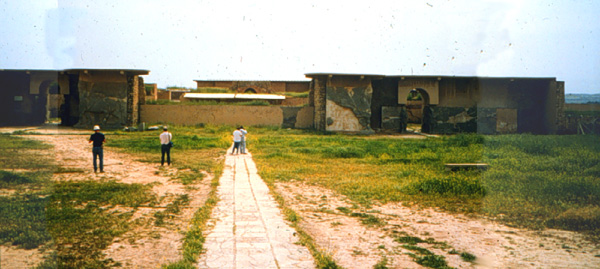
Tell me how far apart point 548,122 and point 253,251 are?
99.5ft

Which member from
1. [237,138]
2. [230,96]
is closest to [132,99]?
[230,96]

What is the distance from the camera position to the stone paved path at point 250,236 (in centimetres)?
538

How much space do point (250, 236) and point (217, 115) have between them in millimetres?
24972

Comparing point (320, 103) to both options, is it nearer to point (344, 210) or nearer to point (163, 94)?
point (163, 94)

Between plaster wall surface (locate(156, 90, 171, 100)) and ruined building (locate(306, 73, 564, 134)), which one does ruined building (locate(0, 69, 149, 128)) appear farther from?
ruined building (locate(306, 73, 564, 134))

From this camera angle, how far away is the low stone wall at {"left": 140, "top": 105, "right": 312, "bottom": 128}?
30.5 metres

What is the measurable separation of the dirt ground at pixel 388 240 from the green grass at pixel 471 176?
695 millimetres

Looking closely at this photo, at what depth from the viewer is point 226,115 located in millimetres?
30734

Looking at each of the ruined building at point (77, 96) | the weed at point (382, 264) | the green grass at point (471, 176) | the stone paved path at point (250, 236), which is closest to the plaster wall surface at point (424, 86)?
the green grass at point (471, 176)

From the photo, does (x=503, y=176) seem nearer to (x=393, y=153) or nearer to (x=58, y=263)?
(x=393, y=153)

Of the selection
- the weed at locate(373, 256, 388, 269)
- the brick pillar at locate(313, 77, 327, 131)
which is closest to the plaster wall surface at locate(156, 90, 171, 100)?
the brick pillar at locate(313, 77, 327, 131)

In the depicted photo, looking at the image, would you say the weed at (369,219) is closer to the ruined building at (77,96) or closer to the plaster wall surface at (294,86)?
the ruined building at (77,96)

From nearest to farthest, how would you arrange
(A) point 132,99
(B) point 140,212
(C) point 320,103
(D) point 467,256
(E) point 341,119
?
(D) point 467,256
(B) point 140,212
(E) point 341,119
(C) point 320,103
(A) point 132,99

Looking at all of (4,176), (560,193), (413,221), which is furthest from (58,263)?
(560,193)
